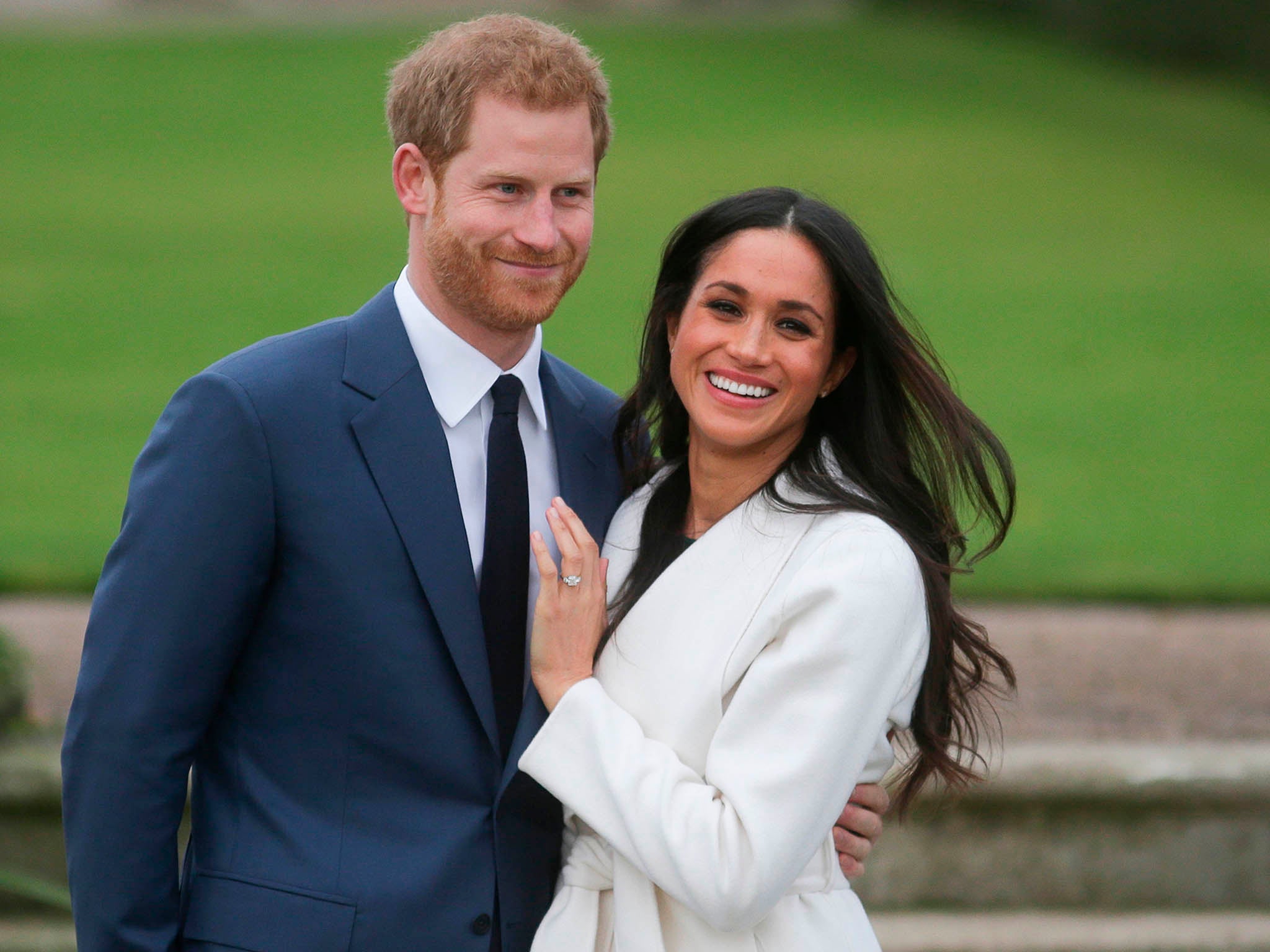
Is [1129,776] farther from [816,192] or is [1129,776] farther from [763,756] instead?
[763,756]

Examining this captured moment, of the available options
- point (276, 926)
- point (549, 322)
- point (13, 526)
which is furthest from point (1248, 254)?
point (276, 926)

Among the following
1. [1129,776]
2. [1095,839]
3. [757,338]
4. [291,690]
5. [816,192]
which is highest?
[816,192]

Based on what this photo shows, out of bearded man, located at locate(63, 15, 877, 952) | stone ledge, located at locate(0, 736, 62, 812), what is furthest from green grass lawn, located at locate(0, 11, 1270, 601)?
stone ledge, located at locate(0, 736, 62, 812)

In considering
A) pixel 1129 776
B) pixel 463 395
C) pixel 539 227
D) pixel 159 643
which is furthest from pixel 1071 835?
pixel 159 643

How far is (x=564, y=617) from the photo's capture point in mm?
2785

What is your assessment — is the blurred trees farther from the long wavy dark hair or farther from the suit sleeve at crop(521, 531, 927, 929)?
the suit sleeve at crop(521, 531, 927, 929)

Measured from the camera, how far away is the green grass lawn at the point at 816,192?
8.73 meters

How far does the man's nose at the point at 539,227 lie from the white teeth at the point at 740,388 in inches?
15.1

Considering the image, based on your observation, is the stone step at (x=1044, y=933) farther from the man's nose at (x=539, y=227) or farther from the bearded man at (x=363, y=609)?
the man's nose at (x=539, y=227)

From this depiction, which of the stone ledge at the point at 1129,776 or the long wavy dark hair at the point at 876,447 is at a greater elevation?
the long wavy dark hair at the point at 876,447

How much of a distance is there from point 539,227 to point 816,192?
115cm

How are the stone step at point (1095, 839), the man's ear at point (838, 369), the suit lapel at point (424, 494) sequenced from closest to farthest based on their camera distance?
the suit lapel at point (424, 494), the man's ear at point (838, 369), the stone step at point (1095, 839)

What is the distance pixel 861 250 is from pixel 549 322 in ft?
32.3

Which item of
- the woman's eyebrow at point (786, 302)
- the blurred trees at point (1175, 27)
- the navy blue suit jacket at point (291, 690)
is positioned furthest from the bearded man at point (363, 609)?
the blurred trees at point (1175, 27)
